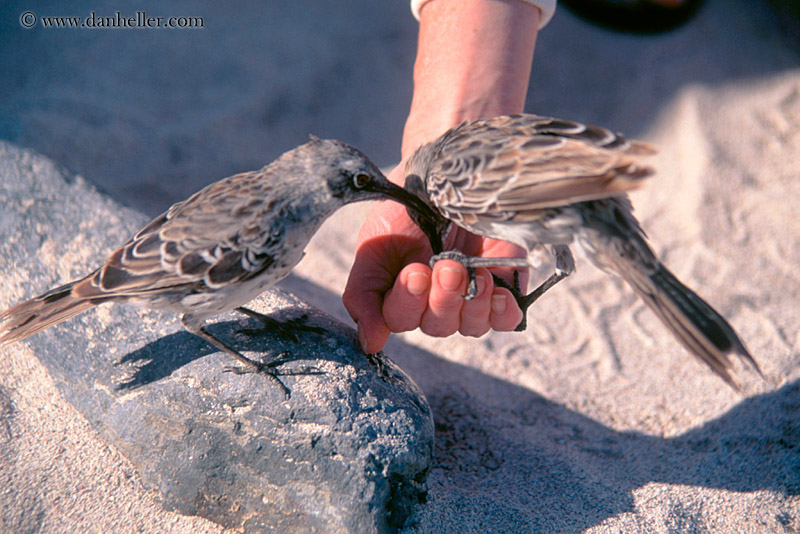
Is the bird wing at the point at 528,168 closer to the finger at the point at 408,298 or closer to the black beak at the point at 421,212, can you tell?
the black beak at the point at 421,212

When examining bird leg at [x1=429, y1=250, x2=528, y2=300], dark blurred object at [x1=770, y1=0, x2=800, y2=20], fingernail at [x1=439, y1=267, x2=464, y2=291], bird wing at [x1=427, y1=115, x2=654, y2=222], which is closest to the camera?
bird wing at [x1=427, y1=115, x2=654, y2=222]

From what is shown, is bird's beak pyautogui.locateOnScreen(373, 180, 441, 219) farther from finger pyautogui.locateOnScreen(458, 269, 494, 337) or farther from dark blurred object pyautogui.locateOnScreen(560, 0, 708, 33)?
dark blurred object pyautogui.locateOnScreen(560, 0, 708, 33)

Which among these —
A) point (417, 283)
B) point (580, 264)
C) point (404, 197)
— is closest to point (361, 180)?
point (404, 197)

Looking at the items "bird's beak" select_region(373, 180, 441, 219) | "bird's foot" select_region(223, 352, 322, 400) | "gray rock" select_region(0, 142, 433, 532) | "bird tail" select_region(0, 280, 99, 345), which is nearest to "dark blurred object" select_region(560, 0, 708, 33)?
"bird's beak" select_region(373, 180, 441, 219)

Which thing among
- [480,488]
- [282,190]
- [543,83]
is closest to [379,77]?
[543,83]

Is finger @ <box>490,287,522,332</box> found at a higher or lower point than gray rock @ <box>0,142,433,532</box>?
higher

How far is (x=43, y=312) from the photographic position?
302cm

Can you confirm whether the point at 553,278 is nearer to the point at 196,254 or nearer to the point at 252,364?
the point at 252,364

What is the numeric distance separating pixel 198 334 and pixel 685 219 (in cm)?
420

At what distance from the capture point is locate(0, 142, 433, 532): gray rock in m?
2.81

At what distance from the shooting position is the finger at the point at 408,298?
10.6 feet

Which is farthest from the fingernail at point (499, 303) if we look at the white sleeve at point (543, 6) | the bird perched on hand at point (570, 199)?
the white sleeve at point (543, 6)

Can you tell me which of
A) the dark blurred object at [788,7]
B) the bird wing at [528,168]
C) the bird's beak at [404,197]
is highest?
the dark blurred object at [788,7]

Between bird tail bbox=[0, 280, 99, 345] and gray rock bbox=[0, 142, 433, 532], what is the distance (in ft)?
1.15
